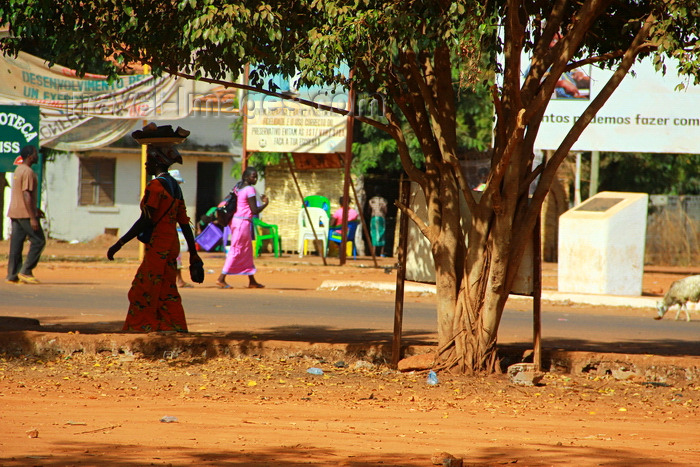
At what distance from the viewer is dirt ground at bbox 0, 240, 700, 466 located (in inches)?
164

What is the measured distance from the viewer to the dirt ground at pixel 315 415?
13.6ft

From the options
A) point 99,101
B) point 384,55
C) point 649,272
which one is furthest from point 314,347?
point 649,272

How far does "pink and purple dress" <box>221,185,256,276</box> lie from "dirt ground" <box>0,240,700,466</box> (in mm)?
5513

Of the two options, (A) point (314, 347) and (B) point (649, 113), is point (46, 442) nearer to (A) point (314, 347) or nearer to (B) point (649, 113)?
(A) point (314, 347)

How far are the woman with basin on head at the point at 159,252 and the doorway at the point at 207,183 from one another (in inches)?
795

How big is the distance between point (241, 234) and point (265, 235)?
10.9 meters

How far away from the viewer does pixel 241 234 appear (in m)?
12.5

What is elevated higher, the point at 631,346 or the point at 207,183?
the point at 207,183

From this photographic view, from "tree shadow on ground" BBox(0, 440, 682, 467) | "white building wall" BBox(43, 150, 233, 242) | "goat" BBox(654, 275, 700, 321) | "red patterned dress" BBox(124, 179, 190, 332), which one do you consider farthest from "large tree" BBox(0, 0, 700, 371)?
"white building wall" BBox(43, 150, 233, 242)

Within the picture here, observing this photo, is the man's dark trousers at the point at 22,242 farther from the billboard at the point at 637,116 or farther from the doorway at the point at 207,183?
the doorway at the point at 207,183

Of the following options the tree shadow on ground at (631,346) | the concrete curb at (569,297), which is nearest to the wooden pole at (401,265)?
the tree shadow on ground at (631,346)

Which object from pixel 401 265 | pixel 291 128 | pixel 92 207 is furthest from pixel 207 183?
pixel 401 265

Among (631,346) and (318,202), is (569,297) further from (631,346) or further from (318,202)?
(318,202)

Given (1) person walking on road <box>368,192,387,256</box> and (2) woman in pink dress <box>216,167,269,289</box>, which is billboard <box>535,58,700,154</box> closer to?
(1) person walking on road <box>368,192,387,256</box>
